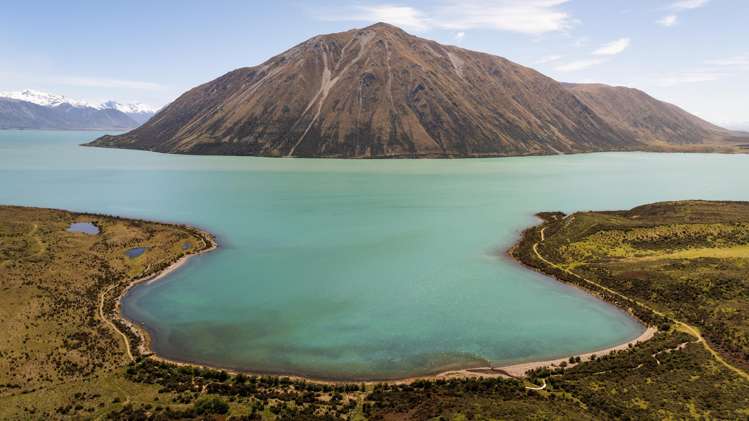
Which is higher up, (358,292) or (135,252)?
(135,252)

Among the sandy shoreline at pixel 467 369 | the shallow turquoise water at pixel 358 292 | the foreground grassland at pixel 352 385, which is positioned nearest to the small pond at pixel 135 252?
the foreground grassland at pixel 352 385

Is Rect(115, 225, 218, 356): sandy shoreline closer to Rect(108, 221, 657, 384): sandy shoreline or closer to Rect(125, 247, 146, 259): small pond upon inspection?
Rect(108, 221, 657, 384): sandy shoreline

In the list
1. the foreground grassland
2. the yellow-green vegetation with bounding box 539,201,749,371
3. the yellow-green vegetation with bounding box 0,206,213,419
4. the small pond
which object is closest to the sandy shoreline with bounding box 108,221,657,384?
the foreground grassland

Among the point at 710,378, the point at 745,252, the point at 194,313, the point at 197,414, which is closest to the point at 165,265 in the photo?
the point at 194,313

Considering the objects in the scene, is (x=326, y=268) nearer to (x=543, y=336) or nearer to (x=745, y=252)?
(x=543, y=336)

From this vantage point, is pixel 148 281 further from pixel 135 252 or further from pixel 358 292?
pixel 358 292

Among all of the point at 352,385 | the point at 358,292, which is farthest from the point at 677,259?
the point at 352,385

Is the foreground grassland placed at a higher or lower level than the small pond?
lower

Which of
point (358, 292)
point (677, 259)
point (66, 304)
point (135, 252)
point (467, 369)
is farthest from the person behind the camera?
point (135, 252)

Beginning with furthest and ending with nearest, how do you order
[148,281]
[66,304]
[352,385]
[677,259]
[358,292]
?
[677,259] → [148,281] → [358,292] → [66,304] → [352,385]
